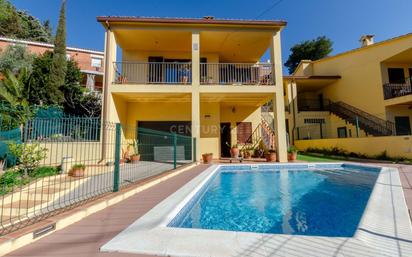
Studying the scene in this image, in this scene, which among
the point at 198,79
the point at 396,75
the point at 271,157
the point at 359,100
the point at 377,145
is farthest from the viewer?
the point at 359,100

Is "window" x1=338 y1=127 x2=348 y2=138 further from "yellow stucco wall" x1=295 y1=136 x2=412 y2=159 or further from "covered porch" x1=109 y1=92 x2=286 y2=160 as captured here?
"covered porch" x1=109 y1=92 x2=286 y2=160

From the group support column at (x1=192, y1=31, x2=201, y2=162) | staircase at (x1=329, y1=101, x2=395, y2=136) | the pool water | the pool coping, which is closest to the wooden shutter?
support column at (x1=192, y1=31, x2=201, y2=162)

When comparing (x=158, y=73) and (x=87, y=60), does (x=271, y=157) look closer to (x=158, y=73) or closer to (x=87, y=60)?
(x=158, y=73)

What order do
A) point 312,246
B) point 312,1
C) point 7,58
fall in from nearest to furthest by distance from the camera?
point 312,246, point 312,1, point 7,58

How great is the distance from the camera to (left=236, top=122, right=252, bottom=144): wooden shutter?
14492 mm

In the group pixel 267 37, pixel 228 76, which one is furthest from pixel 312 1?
pixel 228 76

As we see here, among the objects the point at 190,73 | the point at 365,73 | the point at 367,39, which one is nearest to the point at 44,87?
the point at 190,73

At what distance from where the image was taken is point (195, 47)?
11.4 meters

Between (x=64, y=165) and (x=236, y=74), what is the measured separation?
1022cm

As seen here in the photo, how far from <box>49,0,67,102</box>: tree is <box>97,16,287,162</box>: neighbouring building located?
6.93 metres

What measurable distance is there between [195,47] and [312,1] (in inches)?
254

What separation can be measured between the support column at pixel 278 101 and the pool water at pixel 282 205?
244 cm

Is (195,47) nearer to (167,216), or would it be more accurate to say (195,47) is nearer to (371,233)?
(167,216)

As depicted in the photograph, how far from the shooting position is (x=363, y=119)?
1692 centimetres
